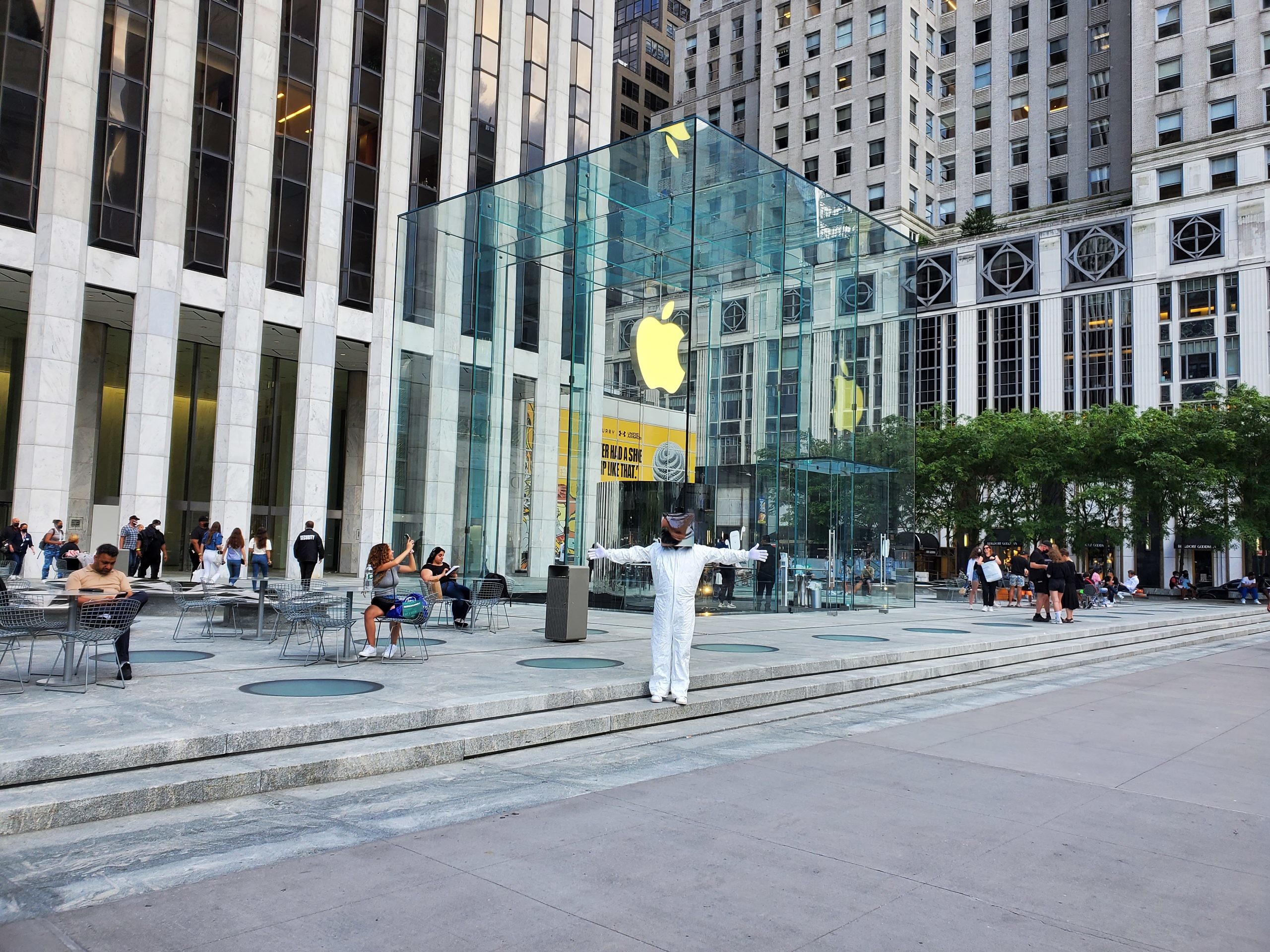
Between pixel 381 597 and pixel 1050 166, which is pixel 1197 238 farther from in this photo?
pixel 381 597

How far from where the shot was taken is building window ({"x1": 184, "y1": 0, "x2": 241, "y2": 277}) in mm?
28594

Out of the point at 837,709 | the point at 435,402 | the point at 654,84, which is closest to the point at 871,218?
the point at 435,402

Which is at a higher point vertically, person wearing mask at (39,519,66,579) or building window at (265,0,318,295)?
building window at (265,0,318,295)

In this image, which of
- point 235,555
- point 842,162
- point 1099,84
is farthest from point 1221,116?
point 235,555

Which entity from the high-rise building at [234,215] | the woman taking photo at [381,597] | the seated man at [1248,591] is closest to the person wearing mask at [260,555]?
the high-rise building at [234,215]

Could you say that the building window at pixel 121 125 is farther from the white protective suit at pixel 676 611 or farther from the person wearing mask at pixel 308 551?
the white protective suit at pixel 676 611

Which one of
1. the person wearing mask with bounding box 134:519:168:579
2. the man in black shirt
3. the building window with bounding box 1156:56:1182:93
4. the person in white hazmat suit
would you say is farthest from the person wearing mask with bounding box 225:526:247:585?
the building window with bounding box 1156:56:1182:93

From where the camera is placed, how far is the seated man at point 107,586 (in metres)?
8.62

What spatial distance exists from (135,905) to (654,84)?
97166mm

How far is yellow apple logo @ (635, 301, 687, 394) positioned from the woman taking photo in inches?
399

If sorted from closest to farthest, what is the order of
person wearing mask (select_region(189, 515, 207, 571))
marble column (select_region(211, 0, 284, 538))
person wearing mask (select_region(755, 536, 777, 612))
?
person wearing mask (select_region(755, 536, 777, 612)) < person wearing mask (select_region(189, 515, 207, 571)) < marble column (select_region(211, 0, 284, 538))

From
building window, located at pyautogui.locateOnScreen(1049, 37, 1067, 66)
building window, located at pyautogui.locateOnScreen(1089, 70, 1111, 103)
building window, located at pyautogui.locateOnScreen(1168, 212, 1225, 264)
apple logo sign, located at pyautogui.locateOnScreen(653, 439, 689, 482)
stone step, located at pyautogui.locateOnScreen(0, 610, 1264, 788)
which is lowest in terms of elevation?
stone step, located at pyautogui.locateOnScreen(0, 610, 1264, 788)

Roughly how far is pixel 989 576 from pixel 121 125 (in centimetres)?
2770

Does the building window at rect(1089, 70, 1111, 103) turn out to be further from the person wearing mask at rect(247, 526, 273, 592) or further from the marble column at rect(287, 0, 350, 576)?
the person wearing mask at rect(247, 526, 273, 592)
